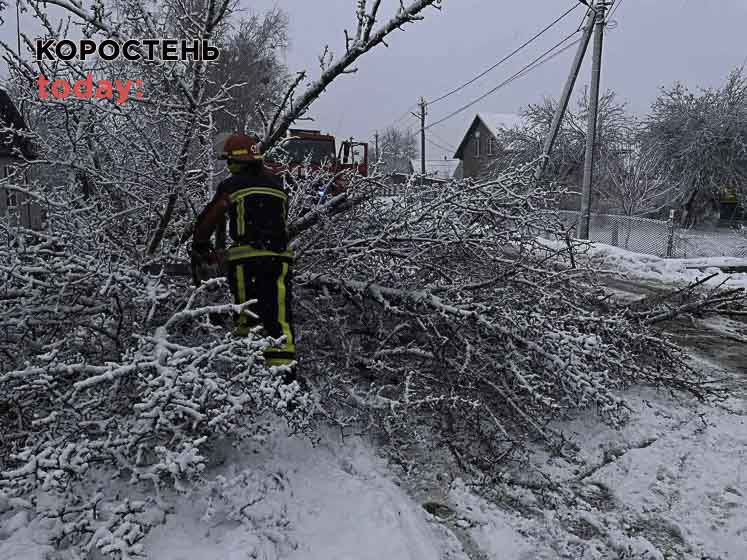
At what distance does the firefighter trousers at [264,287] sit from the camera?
135 inches

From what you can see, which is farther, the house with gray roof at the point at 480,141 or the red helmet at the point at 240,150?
the house with gray roof at the point at 480,141

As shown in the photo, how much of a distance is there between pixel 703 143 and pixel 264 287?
81.3 ft

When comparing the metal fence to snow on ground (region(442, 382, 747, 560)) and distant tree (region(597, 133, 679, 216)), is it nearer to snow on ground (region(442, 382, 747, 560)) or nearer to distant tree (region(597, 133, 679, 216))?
distant tree (region(597, 133, 679, 216))

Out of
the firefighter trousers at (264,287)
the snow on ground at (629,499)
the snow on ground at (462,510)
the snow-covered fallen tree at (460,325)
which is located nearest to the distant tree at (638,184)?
the snow-covered fallen tree at (460,325)

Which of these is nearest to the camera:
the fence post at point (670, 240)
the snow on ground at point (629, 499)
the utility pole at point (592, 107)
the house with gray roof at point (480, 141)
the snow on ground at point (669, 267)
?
the snow on ground at point (629, 499)

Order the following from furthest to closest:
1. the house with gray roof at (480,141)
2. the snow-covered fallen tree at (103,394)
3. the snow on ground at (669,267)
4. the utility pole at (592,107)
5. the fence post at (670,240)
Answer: the house with gray roof at (480,141)
the fence post at (670,240)
the utility pole at (592,107)
the snow on ground at (669,267)
the snow-covered fallen tree at (103,394)

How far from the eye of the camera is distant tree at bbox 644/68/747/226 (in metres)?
23.3

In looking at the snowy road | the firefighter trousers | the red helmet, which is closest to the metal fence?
the snowy road

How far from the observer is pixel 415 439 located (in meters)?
3.50

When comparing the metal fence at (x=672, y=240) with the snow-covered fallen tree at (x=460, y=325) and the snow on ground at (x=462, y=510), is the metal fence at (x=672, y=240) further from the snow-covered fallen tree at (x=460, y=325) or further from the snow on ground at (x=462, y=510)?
the snow on ground at (x=462, y=510)

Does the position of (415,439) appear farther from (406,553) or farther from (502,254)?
(502,254)

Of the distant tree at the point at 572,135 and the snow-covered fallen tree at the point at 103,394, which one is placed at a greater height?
the distant tree at the point at 572,135

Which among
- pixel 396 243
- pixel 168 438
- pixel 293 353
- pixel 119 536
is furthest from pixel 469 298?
pixel 119 536

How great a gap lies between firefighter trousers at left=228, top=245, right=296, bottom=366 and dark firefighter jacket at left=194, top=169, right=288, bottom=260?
4cm
